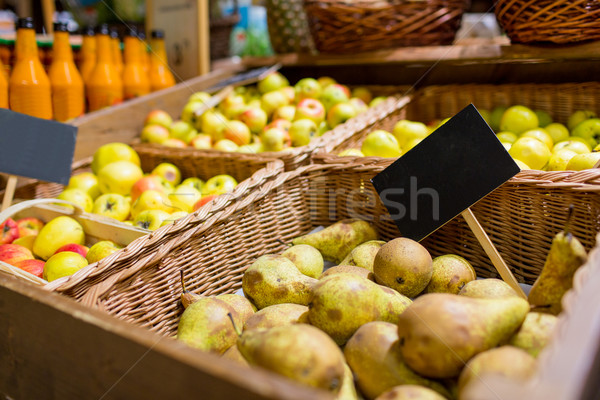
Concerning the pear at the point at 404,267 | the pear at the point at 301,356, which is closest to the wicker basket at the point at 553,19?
the pear at the point at 404,267

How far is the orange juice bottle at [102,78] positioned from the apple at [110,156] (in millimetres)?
565

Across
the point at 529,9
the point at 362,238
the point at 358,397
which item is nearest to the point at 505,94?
the point at 529,9

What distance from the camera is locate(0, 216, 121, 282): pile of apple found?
1502mm

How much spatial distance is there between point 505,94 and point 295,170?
1.34 m

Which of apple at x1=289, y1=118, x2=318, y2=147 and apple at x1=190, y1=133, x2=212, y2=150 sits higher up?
apple at x1=289, y1=118, x2=318, y2=147

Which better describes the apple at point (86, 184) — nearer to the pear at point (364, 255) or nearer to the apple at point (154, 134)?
the apple at point (154, 134)

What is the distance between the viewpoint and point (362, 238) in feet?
5.51

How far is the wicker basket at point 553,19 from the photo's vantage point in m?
1.83

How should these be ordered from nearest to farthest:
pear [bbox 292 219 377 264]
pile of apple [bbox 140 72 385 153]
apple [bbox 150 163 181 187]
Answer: pear [bbox 292 219 377 264]
apple [bbox 150 163 181 187]
pile of apple [bbox 140 72 385 153]

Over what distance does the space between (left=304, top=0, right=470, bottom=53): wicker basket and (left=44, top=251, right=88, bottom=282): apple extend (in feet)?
6.27

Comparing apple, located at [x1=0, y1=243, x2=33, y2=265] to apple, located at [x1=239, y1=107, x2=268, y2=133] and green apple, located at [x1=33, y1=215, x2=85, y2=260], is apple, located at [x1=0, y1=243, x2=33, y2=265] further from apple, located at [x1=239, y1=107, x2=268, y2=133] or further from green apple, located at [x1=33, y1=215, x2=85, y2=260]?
apple, located at [x1=239, y1=107, x2=268, y2=133]

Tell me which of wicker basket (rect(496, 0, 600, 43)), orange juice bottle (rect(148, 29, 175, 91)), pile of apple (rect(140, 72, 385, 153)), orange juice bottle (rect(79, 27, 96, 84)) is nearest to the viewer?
wicker basket (rect(496, 0, 600, 43))

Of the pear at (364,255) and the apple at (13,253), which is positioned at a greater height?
the pear at (364,255)

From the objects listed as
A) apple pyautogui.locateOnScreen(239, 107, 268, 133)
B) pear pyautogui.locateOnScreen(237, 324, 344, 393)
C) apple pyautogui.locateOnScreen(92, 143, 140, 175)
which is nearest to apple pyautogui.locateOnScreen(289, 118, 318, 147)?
apple pyautogui.locateOnScreen(239, 107, 268, 133)
